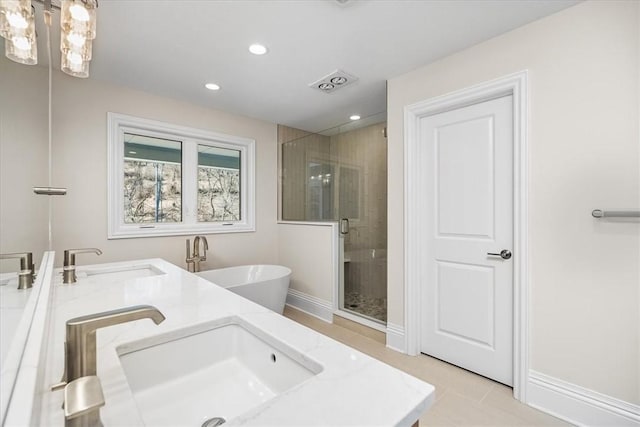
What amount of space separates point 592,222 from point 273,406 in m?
1.89

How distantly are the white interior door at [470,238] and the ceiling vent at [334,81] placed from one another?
0.74 m

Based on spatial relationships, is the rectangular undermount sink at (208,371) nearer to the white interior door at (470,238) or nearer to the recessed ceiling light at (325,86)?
the white interior door at (470,238)

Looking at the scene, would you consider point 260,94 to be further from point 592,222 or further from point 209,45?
point 592,222

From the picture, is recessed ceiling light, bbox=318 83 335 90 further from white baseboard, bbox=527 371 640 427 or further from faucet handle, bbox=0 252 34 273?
white baseboard, bbox=527 371 640 427

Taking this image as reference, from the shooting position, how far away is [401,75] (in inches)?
93.7

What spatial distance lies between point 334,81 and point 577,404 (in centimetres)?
271

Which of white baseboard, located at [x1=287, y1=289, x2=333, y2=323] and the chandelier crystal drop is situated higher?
the chandelier crystal drop

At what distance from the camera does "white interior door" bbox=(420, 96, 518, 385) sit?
6.34 feet

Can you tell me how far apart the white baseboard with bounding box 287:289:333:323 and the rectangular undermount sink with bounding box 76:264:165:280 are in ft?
6.07

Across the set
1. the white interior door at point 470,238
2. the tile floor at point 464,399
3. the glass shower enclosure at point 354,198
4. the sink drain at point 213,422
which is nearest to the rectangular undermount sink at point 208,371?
the sink drain at point 213,422

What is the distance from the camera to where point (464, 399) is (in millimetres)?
1801

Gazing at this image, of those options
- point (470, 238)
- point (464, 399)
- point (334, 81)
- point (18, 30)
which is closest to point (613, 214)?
point (470, 238)

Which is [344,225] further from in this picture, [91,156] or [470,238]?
[91,156]

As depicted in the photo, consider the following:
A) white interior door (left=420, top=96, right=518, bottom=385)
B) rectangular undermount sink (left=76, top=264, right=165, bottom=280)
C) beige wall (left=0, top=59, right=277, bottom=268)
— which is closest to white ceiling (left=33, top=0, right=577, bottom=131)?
beige wall (left=0, top=59, right=277, bottom=268)
